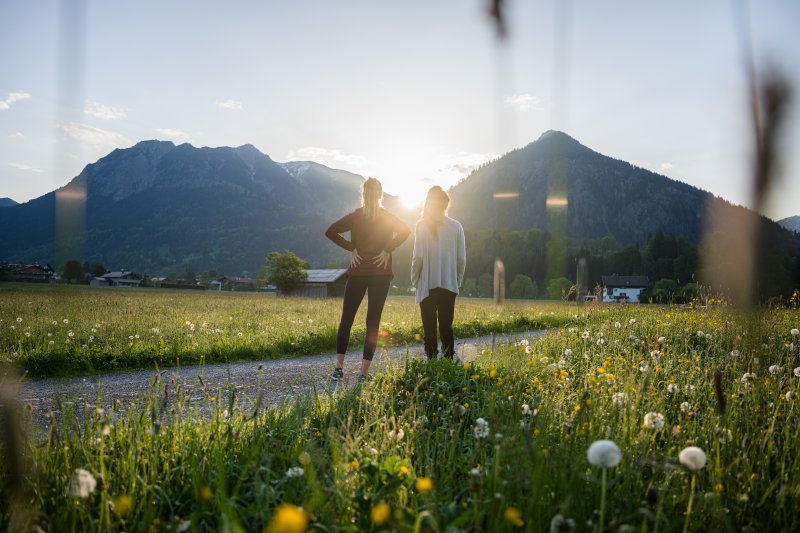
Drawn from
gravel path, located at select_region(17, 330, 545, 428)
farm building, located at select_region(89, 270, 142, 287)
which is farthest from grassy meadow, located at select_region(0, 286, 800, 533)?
farm building, located at select_region(89, 270, 142, 287)

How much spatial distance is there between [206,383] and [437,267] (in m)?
3.60

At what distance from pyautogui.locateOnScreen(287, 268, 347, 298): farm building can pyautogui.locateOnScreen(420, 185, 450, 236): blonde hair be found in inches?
1834

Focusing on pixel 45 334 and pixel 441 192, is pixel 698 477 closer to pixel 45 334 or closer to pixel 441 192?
pixel 441 192

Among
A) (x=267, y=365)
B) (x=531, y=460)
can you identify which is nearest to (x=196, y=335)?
(x=267, y=365)

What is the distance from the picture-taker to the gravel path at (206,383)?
5230 millimetres

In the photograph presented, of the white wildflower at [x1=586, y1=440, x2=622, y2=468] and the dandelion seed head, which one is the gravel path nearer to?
the dandelion seed head

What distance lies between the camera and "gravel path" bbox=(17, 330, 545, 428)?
5.23 meters

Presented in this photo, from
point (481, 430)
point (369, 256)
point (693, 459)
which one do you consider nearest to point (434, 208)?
point (369, 256)

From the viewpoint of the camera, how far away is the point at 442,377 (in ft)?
17.0

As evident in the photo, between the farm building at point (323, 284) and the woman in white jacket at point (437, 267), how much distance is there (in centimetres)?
4651

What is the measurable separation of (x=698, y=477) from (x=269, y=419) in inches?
115

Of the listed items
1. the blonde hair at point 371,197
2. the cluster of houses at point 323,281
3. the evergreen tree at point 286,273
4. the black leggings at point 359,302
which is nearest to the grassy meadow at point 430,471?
the black leggings at point 359,302

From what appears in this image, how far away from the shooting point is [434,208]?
725 cm

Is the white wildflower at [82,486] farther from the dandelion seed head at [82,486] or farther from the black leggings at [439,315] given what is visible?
the black leggings at [439,315]
